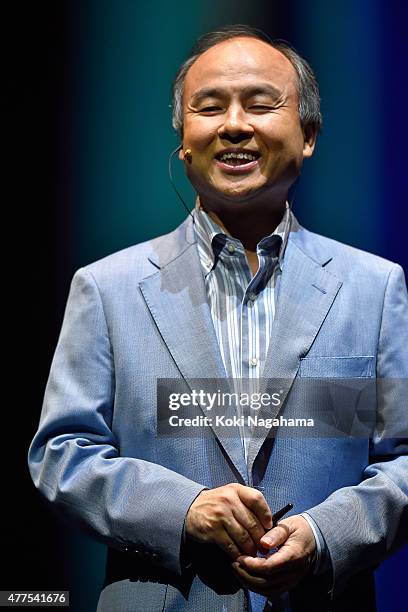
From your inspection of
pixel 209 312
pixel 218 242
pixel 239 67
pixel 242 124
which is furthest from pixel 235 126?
pixel 209 312

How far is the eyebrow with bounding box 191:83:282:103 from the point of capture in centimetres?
196

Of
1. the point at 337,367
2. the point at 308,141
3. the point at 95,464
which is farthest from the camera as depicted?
the point at 308,141

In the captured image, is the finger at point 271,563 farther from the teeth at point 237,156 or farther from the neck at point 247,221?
the teeth at point 237,156

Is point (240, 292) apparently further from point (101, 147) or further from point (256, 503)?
point (101, 147)

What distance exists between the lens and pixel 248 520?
161cm

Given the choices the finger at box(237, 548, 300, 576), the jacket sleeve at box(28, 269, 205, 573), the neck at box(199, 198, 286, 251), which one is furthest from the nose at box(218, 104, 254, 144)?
the finger at box(237, 548, 300, 576)

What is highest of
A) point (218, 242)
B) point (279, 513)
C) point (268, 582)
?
point (218, 242)

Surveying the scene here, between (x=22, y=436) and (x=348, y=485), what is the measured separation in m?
0.88

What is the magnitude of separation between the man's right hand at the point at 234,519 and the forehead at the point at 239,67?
87 centimetres

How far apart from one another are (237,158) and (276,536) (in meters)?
0.79

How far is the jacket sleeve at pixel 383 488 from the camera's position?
1701mm

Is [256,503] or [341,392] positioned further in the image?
[341,392]

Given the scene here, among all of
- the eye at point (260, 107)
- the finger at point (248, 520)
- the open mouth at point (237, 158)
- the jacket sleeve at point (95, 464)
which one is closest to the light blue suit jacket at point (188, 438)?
the jacket sleeve at point (95, 464)

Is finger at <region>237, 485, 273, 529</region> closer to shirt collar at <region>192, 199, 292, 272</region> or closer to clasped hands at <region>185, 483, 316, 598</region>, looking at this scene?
clasped hands at <region>185, 483, 316, 598</region>
